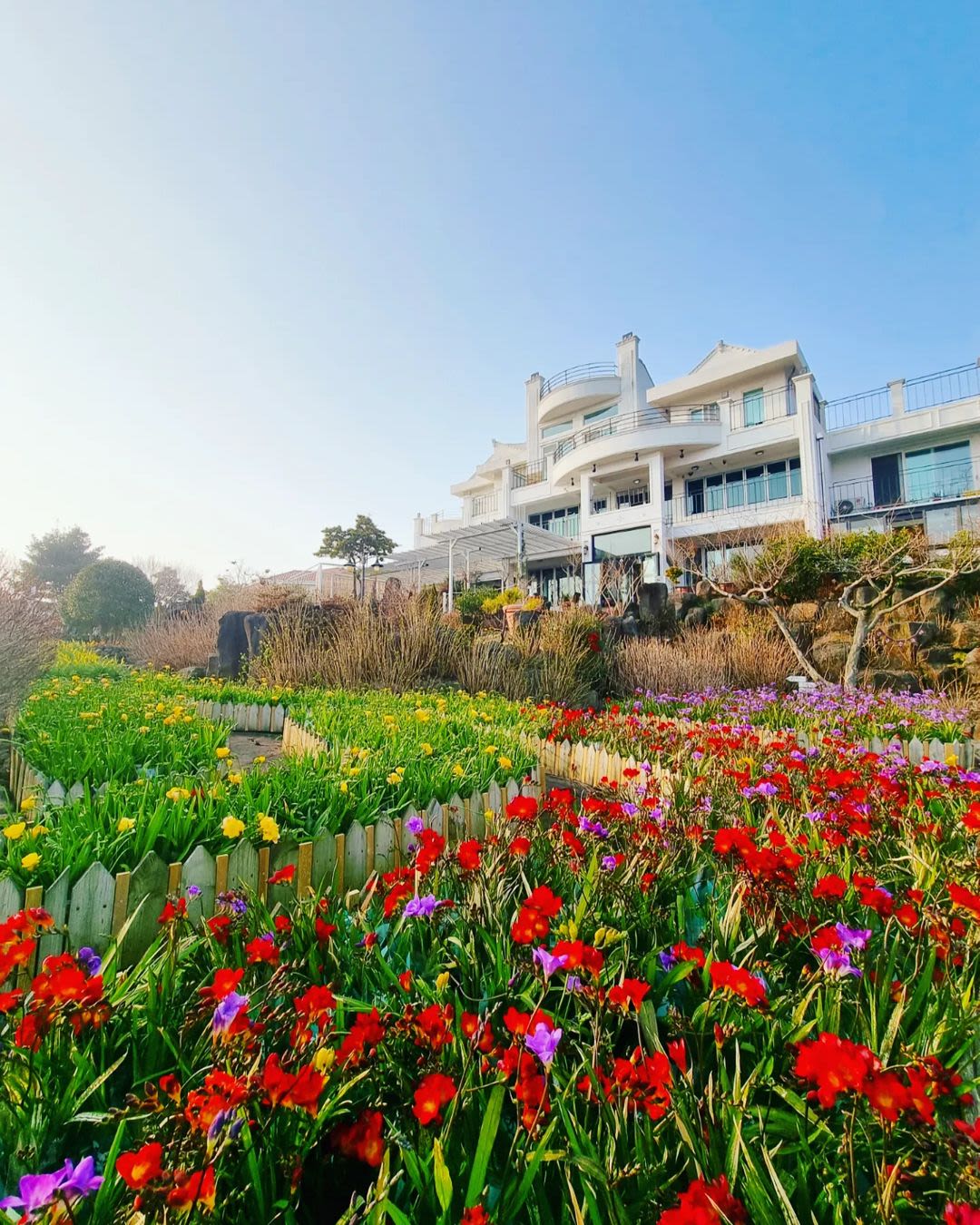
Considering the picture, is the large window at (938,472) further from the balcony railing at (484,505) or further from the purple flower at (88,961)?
the purple flower at (88,961)

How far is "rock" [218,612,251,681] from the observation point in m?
10.8

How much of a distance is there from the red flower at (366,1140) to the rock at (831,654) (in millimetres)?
11174

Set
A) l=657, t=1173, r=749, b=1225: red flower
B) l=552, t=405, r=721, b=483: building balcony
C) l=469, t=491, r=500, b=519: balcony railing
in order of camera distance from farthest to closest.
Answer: l=469, t=491, r=500, b=519: balcony railing
l=552, t=405, r=721, b=483: building balcony
l=657, t=1173, r=749, b=1225: red flower

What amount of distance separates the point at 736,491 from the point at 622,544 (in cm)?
465

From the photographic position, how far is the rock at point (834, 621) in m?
11.9

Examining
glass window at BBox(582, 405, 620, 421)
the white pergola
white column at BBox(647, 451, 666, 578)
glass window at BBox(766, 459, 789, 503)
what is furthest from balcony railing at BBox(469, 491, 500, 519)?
glass window at BBox(766, 459, 789, 503)

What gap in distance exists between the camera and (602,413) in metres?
27.0

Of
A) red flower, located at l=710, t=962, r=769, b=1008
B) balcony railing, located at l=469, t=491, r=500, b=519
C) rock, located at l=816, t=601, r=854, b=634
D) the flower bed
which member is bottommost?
the flower bed

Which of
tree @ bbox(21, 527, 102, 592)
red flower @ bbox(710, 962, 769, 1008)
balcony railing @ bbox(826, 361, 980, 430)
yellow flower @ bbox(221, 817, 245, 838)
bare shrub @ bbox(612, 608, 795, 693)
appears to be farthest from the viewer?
tree @ bbox(21, 527, 102, 592)

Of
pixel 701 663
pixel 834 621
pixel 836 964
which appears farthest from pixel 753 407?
pixel 836 964

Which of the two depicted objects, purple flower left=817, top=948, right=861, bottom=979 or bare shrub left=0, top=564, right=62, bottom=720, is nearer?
purple flower left=817, top=948, right=861, bottom=979

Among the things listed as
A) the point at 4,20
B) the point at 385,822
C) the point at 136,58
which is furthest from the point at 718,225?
the point at 385,822

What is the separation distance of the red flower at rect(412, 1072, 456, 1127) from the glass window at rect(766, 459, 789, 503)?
2218 centimetres

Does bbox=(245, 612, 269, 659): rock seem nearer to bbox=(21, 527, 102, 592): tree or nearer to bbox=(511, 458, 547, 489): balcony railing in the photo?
bbox=(511, 458, 547, 489): balcony railing
